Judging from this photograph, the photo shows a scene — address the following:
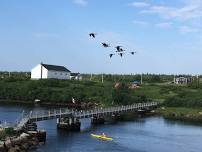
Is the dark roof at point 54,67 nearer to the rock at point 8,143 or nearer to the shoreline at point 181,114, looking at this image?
the shoreline at point 181,114

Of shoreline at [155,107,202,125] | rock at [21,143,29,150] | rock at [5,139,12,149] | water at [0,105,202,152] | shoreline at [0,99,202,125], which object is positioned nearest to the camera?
rock at [5,139,12,149]

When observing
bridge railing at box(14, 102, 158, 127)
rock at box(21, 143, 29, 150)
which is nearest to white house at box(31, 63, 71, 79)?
A: bridge railing at box(14, 102, 158, 127)

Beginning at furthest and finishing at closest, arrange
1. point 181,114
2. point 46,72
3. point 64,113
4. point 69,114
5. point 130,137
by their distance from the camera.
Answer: point 46,72, point 181,114, point 69,114, point 64,113, point 130,137

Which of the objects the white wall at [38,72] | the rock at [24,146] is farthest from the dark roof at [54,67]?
the rock at [24,146]

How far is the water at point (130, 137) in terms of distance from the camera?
70812 mm

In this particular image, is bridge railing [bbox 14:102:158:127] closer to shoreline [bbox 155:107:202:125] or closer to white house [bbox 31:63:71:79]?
shoreline [bbox 155:107:202:125]

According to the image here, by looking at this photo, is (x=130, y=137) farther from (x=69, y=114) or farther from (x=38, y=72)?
(x=38, y=72)

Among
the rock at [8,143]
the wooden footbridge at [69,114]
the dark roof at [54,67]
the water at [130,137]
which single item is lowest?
the water at [130,137]

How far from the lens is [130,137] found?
→ 8194 cm

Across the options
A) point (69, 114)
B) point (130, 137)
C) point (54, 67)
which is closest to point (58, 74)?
point (54, 67)

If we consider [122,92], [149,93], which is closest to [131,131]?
[122,92]

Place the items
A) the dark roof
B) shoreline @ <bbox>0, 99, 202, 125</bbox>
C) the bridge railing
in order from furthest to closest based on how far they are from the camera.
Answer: the dark roof
shoreline @ <bbox>0, 99, 202, 125</bbox>
the bridge railing

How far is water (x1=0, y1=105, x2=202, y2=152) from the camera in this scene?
70812 mm

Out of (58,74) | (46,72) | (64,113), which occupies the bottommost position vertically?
(64,113)
